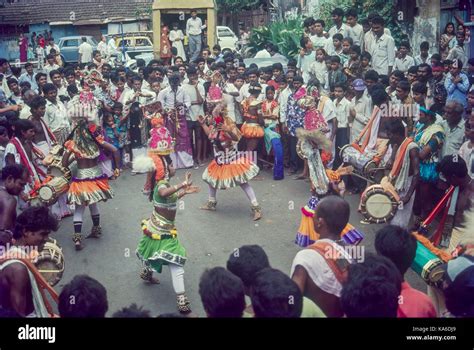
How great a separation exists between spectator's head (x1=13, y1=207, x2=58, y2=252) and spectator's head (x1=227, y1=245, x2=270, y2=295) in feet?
5.45

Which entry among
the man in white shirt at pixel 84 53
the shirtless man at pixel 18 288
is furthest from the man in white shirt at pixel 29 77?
the shirtless man at pixel 18 288

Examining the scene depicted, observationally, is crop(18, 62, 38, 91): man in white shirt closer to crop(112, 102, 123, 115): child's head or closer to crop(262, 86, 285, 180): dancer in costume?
crop(112, 102, 123, 115): child's head

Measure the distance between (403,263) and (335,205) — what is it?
67 cm

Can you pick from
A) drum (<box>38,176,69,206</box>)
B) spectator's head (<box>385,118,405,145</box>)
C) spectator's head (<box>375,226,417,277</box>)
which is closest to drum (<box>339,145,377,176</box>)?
spectator's head (<box>385,118,405,145</box>)

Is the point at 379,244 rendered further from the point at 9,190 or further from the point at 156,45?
the point at 156,45

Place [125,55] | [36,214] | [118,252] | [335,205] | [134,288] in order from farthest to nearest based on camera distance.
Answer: [125,55] < [118,252] < [134,288] < [36,214] < [335,205]

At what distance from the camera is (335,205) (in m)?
4.80

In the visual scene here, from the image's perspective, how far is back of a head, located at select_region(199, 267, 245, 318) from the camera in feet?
12.7

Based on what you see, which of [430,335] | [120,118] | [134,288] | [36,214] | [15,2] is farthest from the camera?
[15,2]

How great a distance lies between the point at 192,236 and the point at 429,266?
4122 mm

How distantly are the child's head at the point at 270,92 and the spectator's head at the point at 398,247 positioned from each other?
7.02m

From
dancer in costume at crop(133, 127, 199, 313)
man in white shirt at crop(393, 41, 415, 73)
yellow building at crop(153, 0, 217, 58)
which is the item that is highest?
yellow building at crop(153, 0, 217, 58)

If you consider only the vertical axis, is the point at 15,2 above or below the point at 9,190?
above

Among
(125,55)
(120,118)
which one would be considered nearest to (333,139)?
(120,118)
